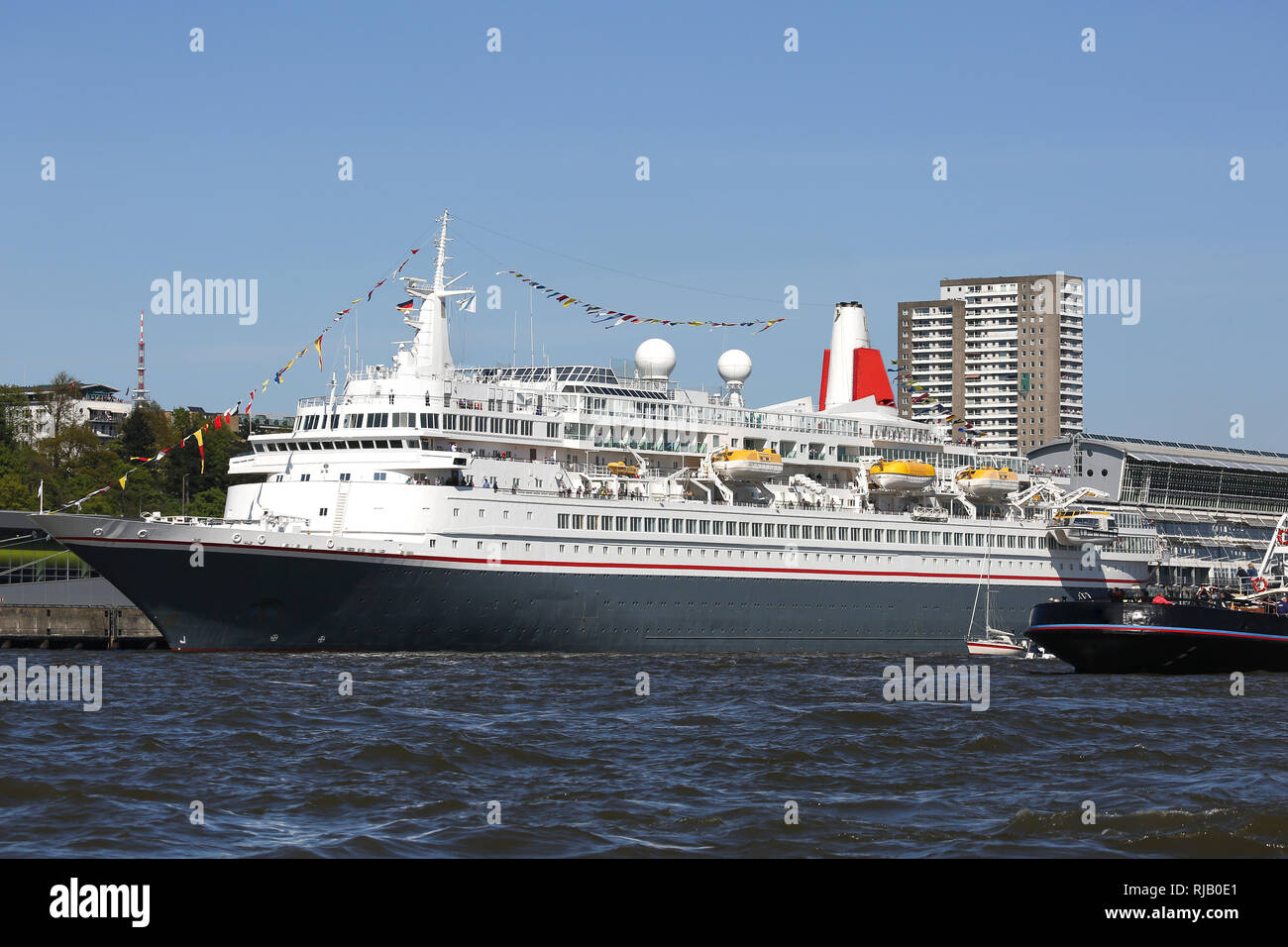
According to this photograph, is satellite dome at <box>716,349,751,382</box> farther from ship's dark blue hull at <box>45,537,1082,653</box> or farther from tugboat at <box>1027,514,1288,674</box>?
tugboat at <box>1027,514,1288,674</box>

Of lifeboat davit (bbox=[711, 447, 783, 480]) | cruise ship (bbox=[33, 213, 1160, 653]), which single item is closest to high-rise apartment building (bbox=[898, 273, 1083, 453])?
cruise ship (bbox=[33, 213, 1160, 653])

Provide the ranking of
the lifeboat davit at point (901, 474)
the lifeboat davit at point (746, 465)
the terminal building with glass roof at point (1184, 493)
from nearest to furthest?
the lifeboat davit at point (746, 465), the lifeboat davit at point (901, 474), the terminal building with glass roof at point (1184, 493)

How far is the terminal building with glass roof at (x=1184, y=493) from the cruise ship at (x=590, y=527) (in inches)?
462

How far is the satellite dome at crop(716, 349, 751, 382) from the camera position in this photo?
65.1 m

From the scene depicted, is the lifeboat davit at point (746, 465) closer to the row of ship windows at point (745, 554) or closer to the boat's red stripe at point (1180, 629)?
the row of ship windows at point (745, 554)

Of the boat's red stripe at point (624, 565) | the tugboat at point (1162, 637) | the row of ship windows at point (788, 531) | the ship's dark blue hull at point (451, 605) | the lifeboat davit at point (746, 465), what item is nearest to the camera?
the tugboat at point (1162, 637)

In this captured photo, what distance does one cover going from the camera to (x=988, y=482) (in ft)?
218

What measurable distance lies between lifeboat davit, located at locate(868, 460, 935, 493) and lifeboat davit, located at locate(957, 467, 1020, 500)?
3445 millimetres

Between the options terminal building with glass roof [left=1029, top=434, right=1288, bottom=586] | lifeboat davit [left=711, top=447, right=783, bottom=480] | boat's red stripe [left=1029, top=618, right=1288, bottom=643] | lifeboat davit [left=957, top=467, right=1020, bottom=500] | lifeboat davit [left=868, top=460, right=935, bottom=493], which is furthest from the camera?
terminal building with glass roof [left=1029, top=434, right=1288, bottom=586]

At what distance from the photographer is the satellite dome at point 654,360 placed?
202 feet

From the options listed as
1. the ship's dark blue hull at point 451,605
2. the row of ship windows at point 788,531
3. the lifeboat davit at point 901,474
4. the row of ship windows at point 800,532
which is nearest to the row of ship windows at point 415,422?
the row of ship windows at point 800,532

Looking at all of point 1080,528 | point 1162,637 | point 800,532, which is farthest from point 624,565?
point 1080,528

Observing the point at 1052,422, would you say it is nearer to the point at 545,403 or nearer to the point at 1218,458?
the point at 1218,458
